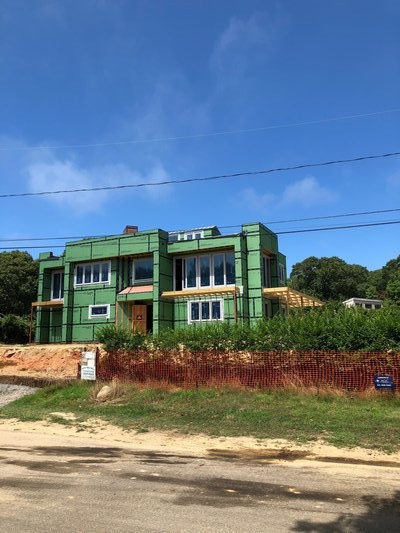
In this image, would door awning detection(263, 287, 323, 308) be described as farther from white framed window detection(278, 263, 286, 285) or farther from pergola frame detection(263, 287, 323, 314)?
white framed window detection(278, 263, 286, 285)

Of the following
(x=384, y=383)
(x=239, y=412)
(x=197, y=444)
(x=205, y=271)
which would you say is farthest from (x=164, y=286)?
(x=197, y=444)

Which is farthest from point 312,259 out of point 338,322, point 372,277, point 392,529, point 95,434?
point 392,529

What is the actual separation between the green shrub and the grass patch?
68.4ft

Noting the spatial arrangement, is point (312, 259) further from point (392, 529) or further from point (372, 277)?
point (392, 529)

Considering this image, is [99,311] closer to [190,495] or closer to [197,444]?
[197,444]

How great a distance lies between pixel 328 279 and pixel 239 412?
65.6 metres

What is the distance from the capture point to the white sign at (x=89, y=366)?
2006cm

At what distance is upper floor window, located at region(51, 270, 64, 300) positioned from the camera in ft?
120

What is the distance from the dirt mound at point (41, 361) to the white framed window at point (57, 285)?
876 cm

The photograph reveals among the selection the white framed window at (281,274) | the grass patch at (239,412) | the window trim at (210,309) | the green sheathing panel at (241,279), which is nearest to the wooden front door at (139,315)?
the window trim at (210,309)

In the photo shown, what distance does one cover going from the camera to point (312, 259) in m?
78.8

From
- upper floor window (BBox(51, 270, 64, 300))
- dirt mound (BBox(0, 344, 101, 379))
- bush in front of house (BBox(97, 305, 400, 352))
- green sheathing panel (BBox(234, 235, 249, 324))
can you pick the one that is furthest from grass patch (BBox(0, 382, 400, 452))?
upper floor window (BBox(51, 270, 64, 300))

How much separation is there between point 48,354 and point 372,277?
66404 millimetres

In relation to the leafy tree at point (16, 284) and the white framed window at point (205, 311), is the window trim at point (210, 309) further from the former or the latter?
the leafy tree at point (16, 284)
